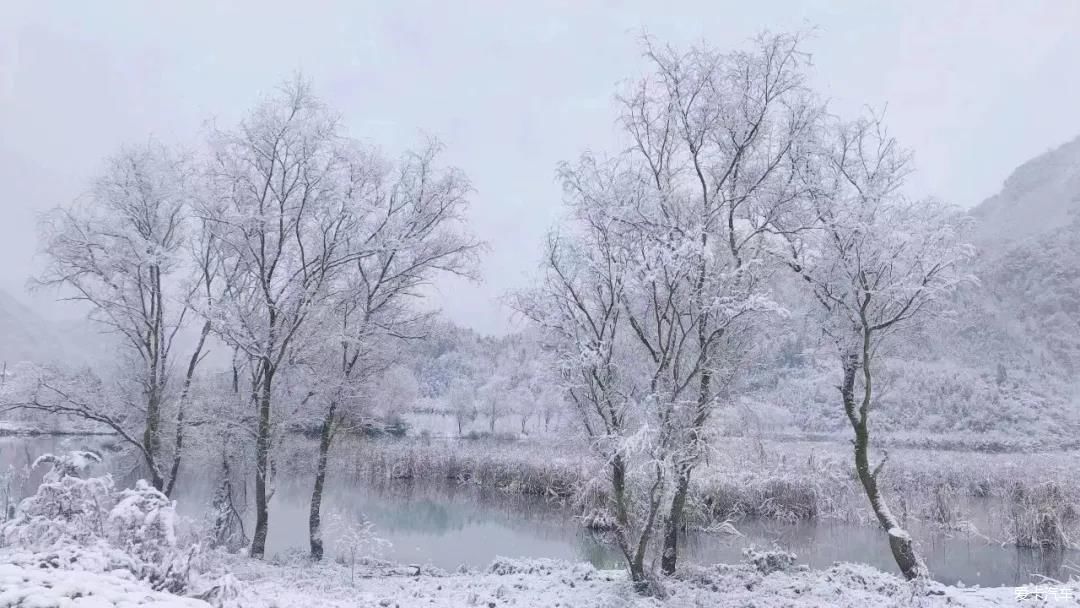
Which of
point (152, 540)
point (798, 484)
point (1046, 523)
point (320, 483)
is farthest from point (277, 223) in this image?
point (1046, 523)

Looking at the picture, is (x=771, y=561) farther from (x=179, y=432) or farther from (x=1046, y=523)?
(x=179, y=432)

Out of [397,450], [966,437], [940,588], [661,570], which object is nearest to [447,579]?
[661,570]

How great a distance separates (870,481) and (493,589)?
22.5 feet

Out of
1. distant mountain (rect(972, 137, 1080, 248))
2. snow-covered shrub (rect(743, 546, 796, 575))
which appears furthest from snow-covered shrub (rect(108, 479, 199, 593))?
distant mountain (rect(972, 137, 1080, 248))

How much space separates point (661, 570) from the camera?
10961 millimetres

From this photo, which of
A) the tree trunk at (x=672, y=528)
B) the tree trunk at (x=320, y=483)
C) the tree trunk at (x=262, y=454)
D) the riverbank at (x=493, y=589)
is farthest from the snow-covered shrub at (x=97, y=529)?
the tree trunk at (x=672, y=528)

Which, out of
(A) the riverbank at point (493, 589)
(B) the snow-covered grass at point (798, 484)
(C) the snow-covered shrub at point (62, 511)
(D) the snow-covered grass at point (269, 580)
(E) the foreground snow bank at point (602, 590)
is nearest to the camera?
(A) the riverbank at point (493, 589)

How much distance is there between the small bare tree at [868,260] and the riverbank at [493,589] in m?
1.43

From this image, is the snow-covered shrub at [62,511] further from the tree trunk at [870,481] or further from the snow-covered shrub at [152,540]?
the tree trunk at [870,481]

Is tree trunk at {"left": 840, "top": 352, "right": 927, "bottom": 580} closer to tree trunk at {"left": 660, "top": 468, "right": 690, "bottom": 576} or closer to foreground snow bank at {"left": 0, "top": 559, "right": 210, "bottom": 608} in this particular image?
tree trunk at {"left": 660, "top": 468, "right": 690, "bottom": 576}

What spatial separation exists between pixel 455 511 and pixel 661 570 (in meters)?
15.2

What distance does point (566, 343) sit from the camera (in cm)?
1229

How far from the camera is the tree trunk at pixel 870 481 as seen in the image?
10.4 m

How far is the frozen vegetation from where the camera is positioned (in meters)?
9.10
